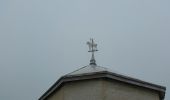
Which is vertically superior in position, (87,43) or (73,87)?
(87,43)

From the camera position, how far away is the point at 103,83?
2225cm

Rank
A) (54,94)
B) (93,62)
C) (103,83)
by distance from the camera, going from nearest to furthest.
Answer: (103,83), (54,94), (93,62)

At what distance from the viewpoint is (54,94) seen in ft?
78.4

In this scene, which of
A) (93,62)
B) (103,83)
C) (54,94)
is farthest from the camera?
(93,62)

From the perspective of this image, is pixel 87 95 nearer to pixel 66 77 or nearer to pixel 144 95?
pixel 66 77

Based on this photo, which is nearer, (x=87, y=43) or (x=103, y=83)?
(x=103, y=83)

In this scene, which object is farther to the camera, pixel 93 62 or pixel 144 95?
pixel 93 62

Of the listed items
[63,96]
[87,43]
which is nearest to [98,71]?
[63,96]

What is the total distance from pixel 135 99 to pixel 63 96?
3.52 metres

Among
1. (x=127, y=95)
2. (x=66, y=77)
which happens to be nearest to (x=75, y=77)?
(x=66, y=77)

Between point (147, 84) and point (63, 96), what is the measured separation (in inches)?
163

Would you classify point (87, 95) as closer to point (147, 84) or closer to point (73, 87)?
point (73, 87)

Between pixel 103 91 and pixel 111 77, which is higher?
pixel 111 77

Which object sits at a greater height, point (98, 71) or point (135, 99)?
point (98, 71)
